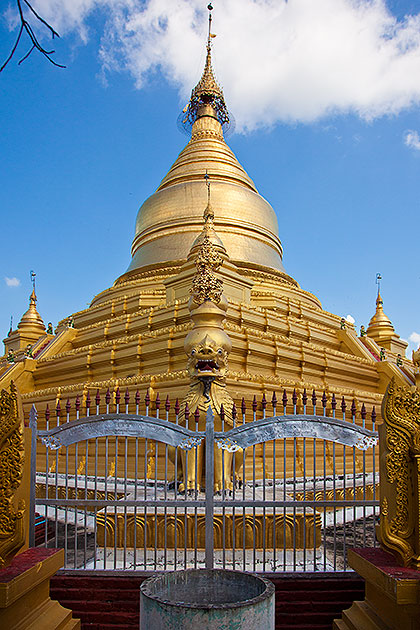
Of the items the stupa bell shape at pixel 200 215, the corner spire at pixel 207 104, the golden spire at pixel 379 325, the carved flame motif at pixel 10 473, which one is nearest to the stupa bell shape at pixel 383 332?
the golden spire at pixel 379 325

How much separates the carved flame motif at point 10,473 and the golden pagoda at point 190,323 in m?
7.12

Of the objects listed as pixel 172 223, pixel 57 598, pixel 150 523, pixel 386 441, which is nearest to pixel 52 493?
pixel 150 523

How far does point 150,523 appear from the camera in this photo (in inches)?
239

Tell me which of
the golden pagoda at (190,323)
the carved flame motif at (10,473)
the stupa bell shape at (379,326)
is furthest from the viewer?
the stupa bell shape at (379,326)

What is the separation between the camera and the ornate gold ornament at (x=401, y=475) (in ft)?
12.6

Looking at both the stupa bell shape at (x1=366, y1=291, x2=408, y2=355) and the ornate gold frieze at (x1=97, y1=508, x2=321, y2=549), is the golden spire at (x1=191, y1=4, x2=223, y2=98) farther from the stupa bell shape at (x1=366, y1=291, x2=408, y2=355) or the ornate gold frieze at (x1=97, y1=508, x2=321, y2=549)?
the ornate gold frieze at (x1=97, y1=508, x2=321, y2=549)

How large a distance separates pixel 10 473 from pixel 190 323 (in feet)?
30.6

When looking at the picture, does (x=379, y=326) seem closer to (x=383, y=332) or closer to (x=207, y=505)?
(x=383, y=332)

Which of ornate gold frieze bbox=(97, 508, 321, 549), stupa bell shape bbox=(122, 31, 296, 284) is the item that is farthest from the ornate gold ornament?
stupa bell shape bbox=(122, 31, 296, 284)

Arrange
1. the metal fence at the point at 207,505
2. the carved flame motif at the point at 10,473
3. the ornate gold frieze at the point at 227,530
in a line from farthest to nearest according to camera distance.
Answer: the ornate gold frieze at the point at 227,530 < the metal fence at the point at 207,505 < the carved flame motif at the point at 10,473

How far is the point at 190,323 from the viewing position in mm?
13117

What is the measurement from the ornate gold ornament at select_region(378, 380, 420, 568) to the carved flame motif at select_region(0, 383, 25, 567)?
269cm

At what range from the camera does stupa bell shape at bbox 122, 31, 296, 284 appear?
75.2 ft

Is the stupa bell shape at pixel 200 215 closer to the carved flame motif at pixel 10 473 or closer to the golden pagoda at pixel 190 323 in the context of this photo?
the golden pagoda at pixel 190 323
